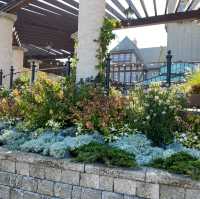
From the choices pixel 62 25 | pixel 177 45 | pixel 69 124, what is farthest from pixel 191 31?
pixel 69 124

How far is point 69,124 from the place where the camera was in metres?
6.79

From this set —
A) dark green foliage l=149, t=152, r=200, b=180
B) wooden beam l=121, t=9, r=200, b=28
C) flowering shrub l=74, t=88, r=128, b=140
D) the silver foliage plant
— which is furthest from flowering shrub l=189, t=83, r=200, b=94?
wooden beam l=121, t=9, r=200, b=28

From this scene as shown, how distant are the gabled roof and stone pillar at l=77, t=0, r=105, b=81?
18529mm

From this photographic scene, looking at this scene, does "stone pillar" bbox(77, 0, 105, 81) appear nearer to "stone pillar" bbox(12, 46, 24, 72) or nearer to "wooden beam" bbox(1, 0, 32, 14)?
"wooden beam" bbox(1, 0, 32, 14)

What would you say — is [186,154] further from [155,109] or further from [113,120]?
[113,120]

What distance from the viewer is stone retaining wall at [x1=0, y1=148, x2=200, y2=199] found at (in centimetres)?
436

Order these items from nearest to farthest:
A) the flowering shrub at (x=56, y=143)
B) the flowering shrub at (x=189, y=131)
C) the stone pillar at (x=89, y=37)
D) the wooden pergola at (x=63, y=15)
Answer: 1. the flowering shrub at (x=56, y=143)
2. the flowering shrub at (x=189, y=131)
3. the stone pillar at (x=89, y=37)
4. the wooden pergola at (x=63, y=15)

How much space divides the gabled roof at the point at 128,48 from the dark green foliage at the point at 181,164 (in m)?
22.4

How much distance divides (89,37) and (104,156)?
3.87 meters

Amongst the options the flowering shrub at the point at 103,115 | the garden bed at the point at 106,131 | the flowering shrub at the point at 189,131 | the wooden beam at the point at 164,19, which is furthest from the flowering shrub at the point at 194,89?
the wooden beam at the point at 164,19

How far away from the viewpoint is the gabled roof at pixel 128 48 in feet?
91.8

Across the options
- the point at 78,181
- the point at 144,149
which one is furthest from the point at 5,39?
the point at 78,181

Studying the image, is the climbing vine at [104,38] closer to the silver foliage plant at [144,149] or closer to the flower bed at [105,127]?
the flower bed at [105,127]

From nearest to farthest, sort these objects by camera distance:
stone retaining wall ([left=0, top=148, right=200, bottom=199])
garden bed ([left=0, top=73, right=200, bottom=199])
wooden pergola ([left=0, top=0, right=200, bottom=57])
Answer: stone retaining wall ([left=0, top=148, right=200, bottom=199]), garden bed ([left=0, top=73, right=200, bottom=199]), wooden pergola ([left=0, top=0, right=200, bottom=57])
